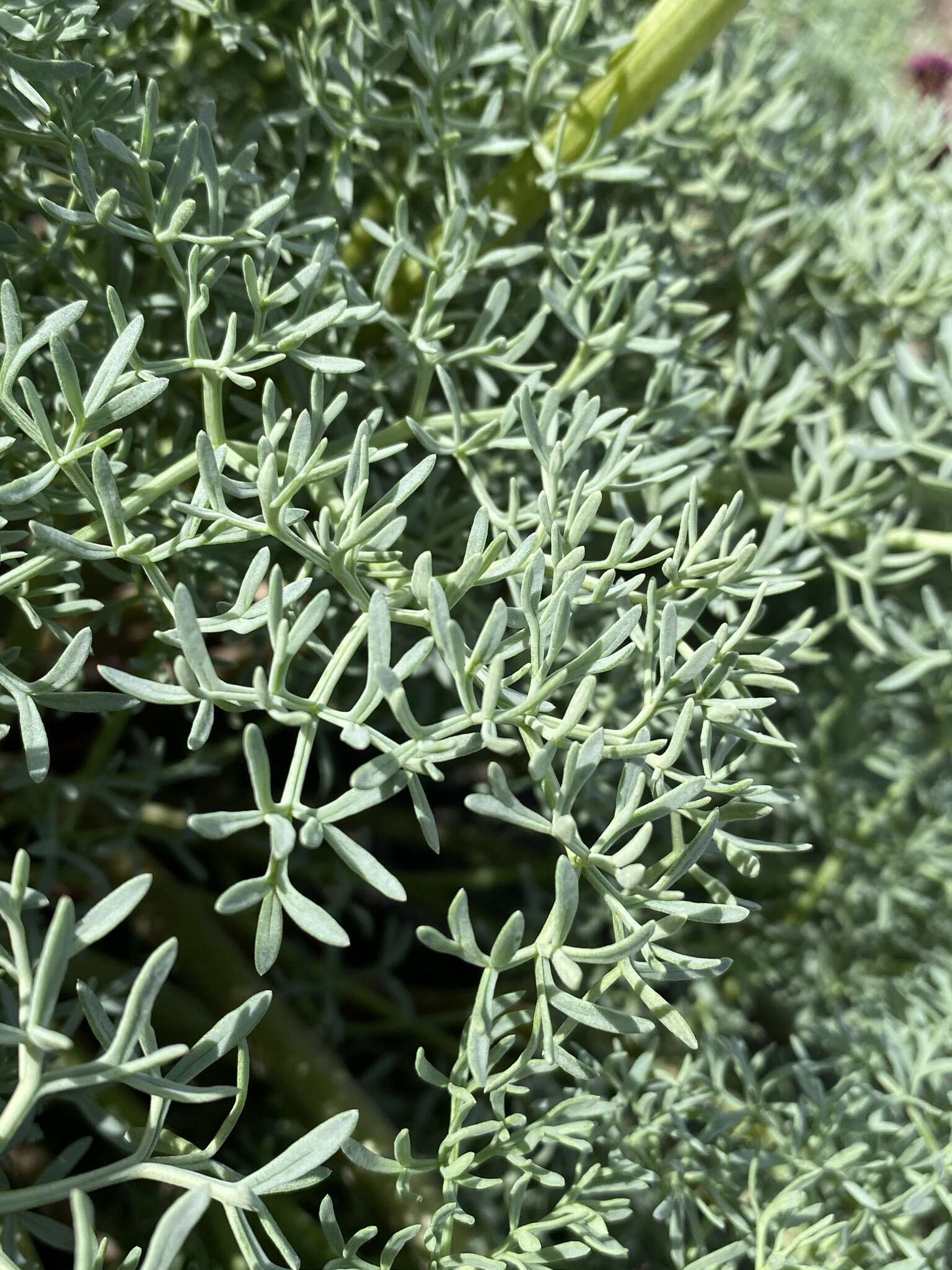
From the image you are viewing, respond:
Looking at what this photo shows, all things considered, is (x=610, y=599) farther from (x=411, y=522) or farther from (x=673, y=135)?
(x=673, y=135)

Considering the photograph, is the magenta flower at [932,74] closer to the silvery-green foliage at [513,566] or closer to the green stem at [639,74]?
the silvery-green foliage at [513,566]

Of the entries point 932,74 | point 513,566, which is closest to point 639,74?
point 513,566

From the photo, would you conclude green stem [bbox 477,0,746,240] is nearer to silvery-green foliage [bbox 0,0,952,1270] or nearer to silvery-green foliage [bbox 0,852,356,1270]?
silvery-green foliage [bbox 0,0,952,1270]

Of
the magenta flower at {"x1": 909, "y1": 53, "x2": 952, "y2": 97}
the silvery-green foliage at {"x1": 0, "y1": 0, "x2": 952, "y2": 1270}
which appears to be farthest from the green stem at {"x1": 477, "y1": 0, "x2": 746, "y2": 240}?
the magenta flower at {"x1": 909, "y1": 53, "x2": 952, "y2": 97}

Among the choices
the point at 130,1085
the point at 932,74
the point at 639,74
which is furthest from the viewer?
the point at 932,74

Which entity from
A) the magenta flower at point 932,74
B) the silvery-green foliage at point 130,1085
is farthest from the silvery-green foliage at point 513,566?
the magenta flower at point 932,74

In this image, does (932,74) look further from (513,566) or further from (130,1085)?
(130,1085)

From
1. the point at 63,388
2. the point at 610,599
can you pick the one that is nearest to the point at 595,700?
the point at 610,599

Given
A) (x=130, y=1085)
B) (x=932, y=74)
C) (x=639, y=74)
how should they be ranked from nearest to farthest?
(x=130, y=1085) < (x=639, y=74) < (x=932, y=74)
